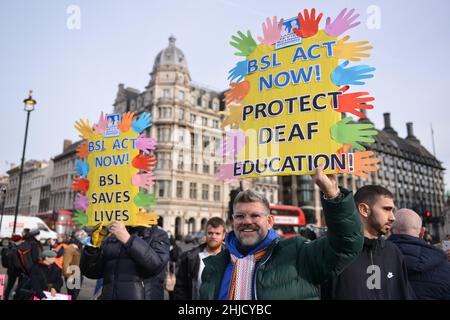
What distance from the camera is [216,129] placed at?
5331cm

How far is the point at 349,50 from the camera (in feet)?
9.44

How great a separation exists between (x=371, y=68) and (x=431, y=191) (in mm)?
96628

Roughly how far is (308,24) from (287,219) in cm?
3250

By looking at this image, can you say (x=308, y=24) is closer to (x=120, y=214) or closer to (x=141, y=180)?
(x=141, y=180)

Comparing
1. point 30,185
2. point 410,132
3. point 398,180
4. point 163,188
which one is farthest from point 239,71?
point 410,132

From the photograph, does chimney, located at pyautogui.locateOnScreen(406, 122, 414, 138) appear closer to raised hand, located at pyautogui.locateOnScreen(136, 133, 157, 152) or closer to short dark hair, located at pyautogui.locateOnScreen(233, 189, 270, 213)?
raised hand, located at pyautogui.locateOnScreen(136, 133, 157, 152)

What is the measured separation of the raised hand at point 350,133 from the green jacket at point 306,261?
2.13ft

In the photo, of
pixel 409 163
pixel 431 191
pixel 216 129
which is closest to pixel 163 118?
Result: pixel 216 129

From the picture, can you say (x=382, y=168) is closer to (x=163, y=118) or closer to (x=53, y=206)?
(x=163, y=118)

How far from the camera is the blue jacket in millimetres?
2863

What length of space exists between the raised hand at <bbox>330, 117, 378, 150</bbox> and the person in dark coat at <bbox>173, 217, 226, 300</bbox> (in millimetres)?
2560

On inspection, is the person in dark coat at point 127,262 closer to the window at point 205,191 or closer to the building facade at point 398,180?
the window at point 205,191

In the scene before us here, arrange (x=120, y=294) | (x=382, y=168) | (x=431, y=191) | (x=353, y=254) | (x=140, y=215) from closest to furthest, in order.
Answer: (x=353, y=254) < (x=120, y=294) < (x=140, y=215) < (x=382, y=168) < (x=431, y=191)
